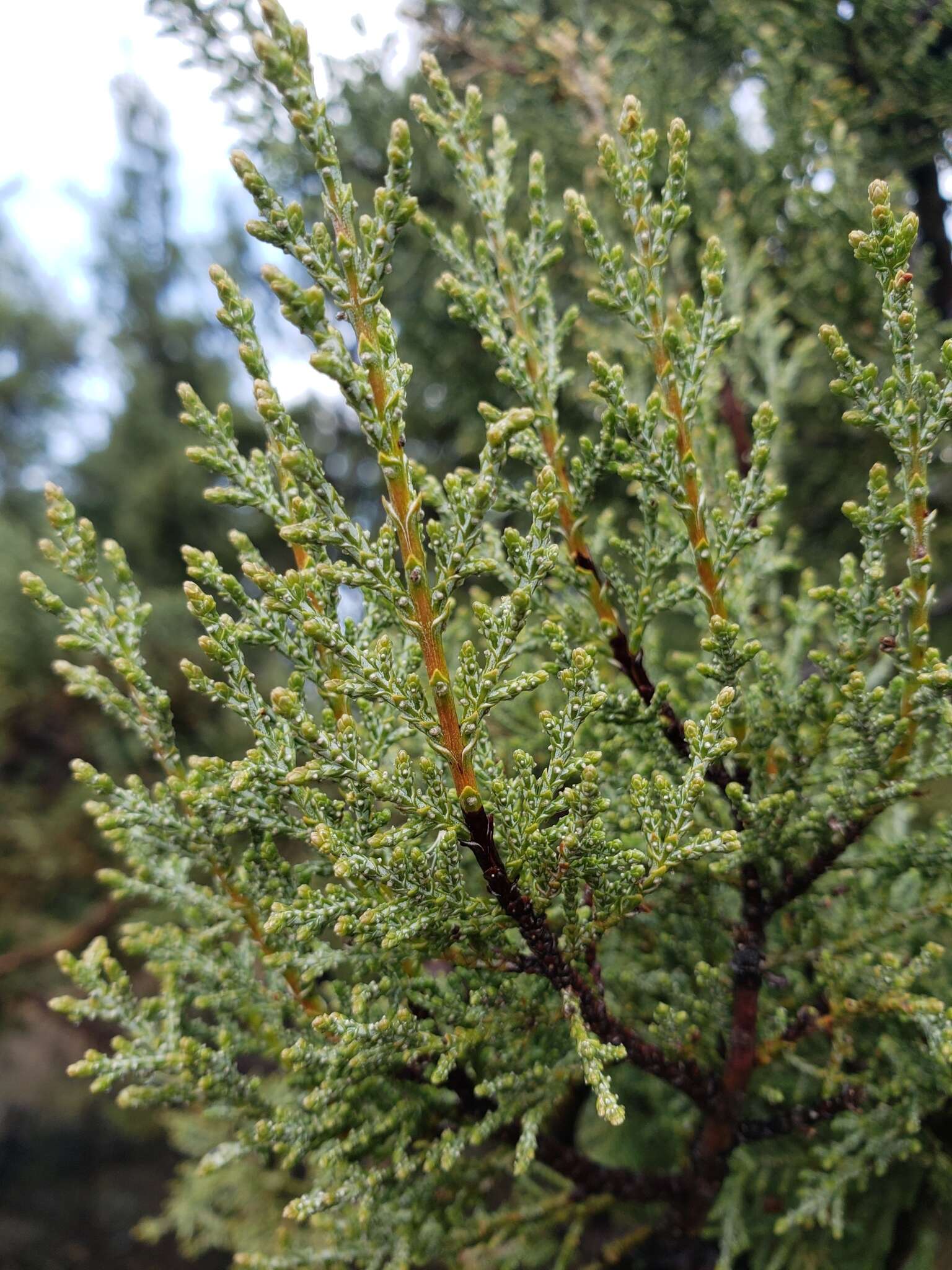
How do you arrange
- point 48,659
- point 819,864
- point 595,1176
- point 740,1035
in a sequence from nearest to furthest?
point 819,864 → point 740,1035 → point 595,1176 → point 48,659

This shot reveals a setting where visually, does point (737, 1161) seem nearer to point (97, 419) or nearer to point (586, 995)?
point (586, 995)

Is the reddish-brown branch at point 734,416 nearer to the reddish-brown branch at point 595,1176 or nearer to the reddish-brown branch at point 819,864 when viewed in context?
the reddish-brown branch at point 819,864

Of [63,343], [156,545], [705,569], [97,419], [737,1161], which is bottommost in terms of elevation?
[737,1161]

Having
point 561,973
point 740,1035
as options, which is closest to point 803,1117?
point 740,1035

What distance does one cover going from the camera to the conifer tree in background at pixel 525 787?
92 cm

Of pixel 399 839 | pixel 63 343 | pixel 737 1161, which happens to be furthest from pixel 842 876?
pixel 63 343

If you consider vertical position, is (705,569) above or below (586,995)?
above

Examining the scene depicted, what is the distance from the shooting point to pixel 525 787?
1.00 m

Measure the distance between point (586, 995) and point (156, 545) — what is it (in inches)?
240

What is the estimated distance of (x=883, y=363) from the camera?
2188 mm

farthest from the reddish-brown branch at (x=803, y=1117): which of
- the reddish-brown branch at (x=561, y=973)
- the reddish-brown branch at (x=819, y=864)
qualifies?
the reddish-brown branch at (x=819, y=864)

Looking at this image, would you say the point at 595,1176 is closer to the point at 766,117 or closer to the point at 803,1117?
the point at 803,1117

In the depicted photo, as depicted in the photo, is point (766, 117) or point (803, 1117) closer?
point (803, 1117)

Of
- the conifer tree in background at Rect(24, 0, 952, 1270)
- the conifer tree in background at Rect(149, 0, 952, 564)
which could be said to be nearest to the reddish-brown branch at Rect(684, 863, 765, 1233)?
the conifer tree in background at Rect(24, 0, 952, 1270)
